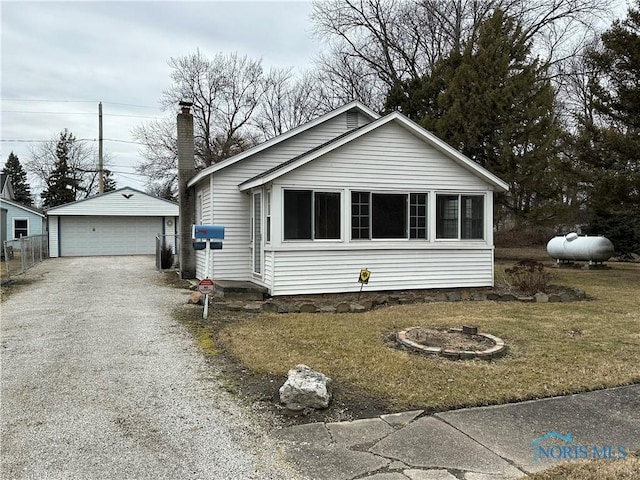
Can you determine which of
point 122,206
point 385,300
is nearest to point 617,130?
point 385,300

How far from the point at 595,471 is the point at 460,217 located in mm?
8906

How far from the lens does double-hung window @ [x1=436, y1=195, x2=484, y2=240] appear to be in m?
11.5

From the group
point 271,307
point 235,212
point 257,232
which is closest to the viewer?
point 271,307

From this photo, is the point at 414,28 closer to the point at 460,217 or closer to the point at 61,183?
the point at 460,217

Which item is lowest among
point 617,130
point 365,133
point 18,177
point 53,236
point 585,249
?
point 585,249

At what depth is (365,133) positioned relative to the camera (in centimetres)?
1072

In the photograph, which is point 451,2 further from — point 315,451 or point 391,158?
point 315,451

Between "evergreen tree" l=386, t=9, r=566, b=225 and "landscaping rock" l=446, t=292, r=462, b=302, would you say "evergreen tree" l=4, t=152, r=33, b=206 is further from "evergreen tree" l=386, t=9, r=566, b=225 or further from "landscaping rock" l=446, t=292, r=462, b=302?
"landscaping rock" l=446, t=292, r=462, b=302

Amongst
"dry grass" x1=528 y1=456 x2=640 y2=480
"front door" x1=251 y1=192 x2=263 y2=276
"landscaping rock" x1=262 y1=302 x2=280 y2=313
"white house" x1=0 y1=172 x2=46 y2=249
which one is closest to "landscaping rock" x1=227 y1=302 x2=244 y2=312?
"landscaping rock" x1=262 y1=302 x2=280 y2=313

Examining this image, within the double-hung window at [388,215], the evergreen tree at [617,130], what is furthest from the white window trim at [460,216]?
the evergreen tree at [617,130]

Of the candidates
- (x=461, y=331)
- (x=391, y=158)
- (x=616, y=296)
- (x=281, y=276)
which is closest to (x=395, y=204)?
(x=391, y=158)

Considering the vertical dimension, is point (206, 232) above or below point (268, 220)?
below

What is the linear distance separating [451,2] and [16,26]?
23460mm

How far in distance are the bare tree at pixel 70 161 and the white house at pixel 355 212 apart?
42179mm
